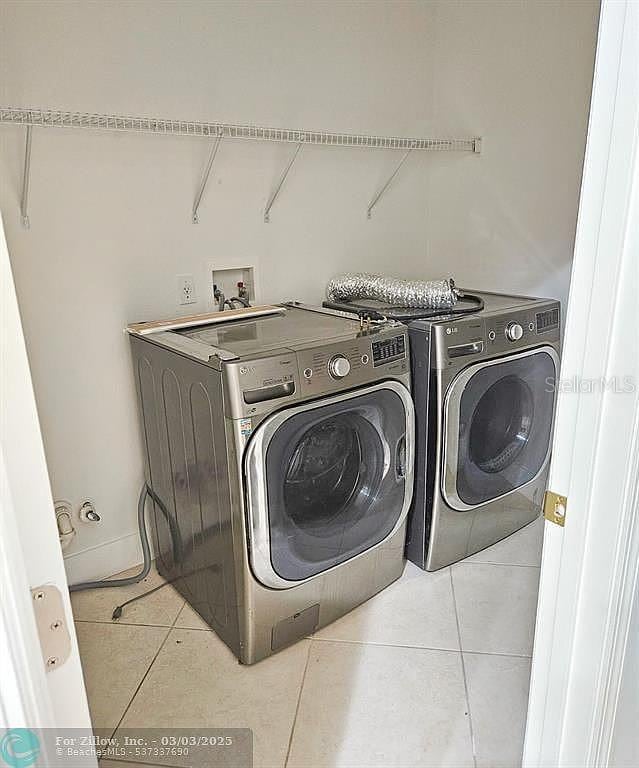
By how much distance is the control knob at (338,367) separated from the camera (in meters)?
1.68

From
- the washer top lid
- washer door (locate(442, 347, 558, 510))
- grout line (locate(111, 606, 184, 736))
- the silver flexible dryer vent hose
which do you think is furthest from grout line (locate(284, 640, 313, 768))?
the silver flexible dryer vent hose

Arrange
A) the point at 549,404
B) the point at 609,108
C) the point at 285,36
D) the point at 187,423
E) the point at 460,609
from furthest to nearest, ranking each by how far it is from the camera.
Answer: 1. the point at 549,404
2. the point at 285,36
3. the point at 460,609
4. the point at 187,423
5. the point at 609,108

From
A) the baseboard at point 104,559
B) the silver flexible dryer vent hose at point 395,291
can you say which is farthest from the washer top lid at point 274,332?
the baseboard at point 104,559

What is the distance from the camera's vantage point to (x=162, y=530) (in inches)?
84.1

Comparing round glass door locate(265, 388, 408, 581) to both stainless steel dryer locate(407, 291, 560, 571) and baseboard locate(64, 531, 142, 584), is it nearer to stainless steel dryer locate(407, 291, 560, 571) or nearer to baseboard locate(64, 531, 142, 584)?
stainless steel dryer locate(407, 291, 560, 571)

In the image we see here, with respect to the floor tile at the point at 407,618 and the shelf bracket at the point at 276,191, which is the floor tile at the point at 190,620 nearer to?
the floor tile at the point at 407,618

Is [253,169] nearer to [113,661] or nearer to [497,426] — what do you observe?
[497,426]

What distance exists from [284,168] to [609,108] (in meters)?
1.75

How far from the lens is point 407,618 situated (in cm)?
200

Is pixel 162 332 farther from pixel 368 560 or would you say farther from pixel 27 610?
pixel 27 610

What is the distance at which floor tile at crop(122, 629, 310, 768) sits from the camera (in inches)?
63.5

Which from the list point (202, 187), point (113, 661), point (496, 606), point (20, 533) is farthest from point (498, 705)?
point (202, 187)

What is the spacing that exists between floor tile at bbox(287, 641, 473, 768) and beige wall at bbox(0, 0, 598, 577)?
929 mm

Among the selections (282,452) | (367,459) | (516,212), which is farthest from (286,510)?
(516,212)
